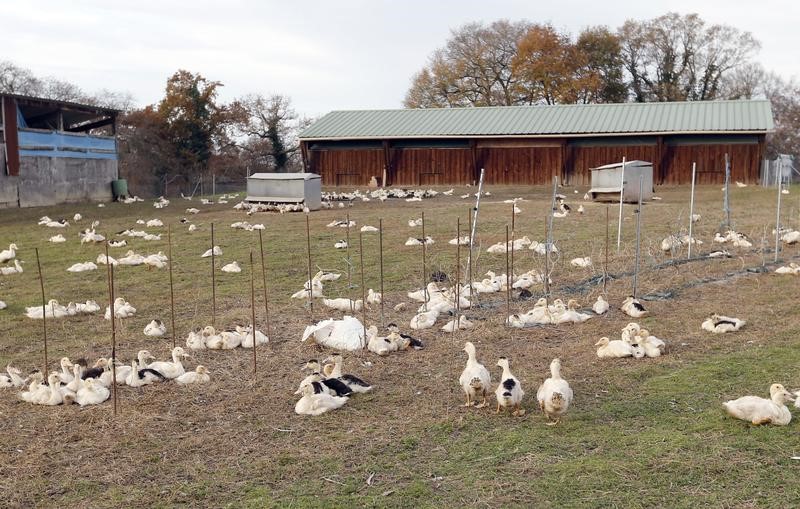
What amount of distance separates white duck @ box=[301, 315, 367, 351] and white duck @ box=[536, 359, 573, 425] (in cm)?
298

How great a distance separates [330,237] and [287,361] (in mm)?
11118

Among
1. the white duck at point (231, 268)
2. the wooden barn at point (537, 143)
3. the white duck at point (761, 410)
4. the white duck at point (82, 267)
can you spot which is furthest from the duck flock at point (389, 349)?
the wooden barn at point (537, 143)

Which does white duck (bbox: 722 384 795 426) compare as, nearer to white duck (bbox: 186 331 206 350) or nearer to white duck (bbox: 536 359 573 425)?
white duck (bbox: 536 359 573 425)

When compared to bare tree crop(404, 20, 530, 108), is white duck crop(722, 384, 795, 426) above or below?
below

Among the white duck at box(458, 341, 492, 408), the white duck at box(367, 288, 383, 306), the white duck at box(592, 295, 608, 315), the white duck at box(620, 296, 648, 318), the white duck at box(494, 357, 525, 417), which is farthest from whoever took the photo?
the white duck at box(367, 288, 383, 306)

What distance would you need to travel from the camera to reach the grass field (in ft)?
18.5

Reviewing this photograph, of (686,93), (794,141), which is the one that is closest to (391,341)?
(686,93)

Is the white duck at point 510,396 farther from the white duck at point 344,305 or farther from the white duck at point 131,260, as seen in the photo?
the white duck at point 131,260

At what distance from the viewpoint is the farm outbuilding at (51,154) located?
101 feet

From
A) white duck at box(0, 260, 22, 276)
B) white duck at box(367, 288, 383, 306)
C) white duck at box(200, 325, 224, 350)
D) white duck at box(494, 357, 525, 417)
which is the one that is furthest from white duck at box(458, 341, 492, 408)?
white duck at box(0, 260, 22, 276)

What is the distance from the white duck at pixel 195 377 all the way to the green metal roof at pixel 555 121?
1216 inches

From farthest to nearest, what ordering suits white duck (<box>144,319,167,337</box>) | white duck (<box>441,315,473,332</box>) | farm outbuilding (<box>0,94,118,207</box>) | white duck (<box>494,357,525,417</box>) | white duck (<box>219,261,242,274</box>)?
farm outbuilding (<box>0,94,118,207</box>), white duck (<box>219,261,242,274</box>), white duck (<box>144,319,167,337</box>), white duck (<box>441,315,473,332</box>), white duck (<box>494,357,525,417</box>)

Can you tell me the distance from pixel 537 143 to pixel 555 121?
1699 mm

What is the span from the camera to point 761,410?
6.52 metres
